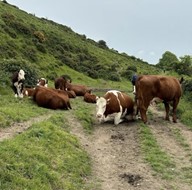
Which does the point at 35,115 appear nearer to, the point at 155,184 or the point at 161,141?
the point at 161,141

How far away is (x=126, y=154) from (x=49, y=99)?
24.7 ft

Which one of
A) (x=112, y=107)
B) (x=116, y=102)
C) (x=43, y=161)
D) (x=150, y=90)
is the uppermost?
(x=150, y=90)

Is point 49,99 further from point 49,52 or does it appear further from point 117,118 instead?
point 49,52

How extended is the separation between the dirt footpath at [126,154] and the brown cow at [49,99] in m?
2.68

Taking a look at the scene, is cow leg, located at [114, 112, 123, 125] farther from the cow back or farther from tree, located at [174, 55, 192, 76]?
tree, located at [174, 55, 192, 76]

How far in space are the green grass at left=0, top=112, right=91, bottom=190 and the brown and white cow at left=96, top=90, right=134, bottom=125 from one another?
16.0ft

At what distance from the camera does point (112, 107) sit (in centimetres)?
1903

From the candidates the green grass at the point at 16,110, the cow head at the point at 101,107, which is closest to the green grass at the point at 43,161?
the green grass at the point at 16,110

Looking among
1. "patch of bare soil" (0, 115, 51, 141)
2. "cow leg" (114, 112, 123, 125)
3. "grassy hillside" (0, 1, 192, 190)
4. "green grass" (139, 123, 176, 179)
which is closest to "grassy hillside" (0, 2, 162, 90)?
"grassy hillside" (0, 1, 192, 190)

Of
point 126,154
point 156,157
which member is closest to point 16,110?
point 126,154

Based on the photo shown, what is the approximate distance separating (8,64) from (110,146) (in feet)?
48.8

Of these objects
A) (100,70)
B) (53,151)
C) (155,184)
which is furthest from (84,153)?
(100,70)

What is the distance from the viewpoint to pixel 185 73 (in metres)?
44.5

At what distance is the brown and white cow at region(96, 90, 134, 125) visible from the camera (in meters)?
18.8
